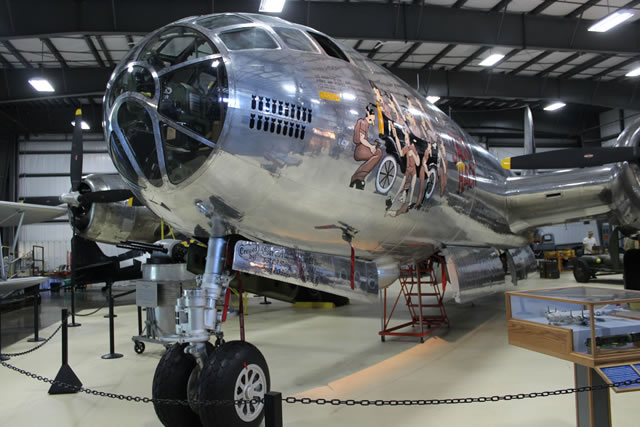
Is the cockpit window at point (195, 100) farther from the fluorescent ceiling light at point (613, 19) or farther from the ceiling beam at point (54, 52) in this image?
the ceiling beam at point (54, 52)

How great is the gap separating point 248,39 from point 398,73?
16.2 m

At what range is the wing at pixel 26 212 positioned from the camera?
38.3ft

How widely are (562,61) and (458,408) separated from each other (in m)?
19.8

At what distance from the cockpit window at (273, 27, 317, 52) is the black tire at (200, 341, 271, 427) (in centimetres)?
285

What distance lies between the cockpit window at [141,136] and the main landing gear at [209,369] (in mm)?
910

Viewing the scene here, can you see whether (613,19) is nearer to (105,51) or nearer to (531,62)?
(531,62)

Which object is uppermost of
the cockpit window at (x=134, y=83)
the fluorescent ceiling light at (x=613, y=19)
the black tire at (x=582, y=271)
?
the fluorescent ceiling light at (x=613, y=19)

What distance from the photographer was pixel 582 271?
1761 centimetres

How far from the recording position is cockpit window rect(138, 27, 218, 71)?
12.4 feet

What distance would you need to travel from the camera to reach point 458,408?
489 cm

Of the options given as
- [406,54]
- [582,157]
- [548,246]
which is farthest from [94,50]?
[548,246]

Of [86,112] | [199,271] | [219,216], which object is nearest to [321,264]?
[219,216]

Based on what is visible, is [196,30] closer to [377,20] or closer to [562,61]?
[377,20]

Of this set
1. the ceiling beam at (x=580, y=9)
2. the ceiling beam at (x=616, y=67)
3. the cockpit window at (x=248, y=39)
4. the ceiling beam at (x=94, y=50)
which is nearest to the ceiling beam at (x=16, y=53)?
the ceiling beam at (x=94, y=50)
